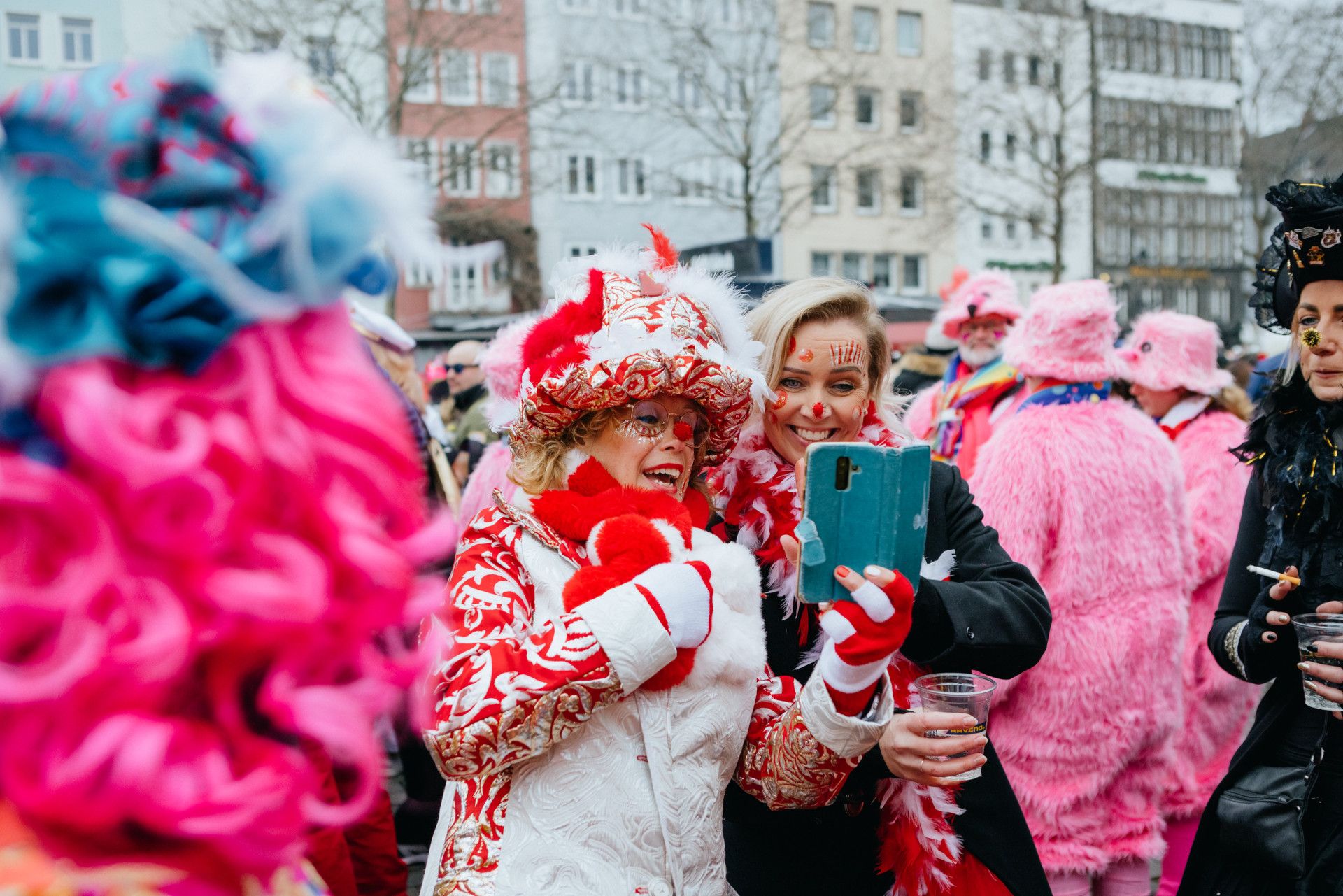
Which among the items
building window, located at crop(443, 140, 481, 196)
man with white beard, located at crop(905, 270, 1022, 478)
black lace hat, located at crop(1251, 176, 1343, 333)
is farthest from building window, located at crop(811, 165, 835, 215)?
black lace hat, located at crop(1251, 176, 1343, 333)

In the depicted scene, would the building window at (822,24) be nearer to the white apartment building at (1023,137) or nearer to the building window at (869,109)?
the building window at (869,109)

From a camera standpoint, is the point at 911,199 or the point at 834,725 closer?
the point at 834,725

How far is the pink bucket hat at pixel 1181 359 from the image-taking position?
5.57 m

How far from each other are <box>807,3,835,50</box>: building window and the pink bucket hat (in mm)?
30975

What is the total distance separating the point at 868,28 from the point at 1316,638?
39580 mm

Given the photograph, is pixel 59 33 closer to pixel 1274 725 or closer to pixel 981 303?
pixel 981 303

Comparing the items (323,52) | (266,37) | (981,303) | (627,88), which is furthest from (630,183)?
(981,303)

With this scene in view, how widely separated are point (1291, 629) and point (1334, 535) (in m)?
0.26

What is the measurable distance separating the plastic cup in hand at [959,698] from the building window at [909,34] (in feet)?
132

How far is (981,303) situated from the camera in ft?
21.6

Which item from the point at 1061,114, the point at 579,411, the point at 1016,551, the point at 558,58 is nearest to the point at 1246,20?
the point at 1061,114

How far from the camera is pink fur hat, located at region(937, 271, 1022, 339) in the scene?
257 inches

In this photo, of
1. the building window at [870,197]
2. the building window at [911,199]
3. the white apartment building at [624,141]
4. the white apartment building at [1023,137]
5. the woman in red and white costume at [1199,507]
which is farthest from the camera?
the building window at [911,199]

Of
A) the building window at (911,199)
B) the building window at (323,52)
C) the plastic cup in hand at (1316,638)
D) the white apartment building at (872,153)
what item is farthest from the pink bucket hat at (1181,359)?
the building window at (911,199)
